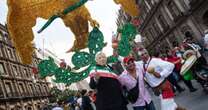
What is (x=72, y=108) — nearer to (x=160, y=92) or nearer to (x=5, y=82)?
(x=160, y=92)

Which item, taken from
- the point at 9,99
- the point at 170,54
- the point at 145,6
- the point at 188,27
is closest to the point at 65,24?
the point at 170,54

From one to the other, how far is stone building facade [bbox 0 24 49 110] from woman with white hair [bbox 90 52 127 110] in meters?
32.3

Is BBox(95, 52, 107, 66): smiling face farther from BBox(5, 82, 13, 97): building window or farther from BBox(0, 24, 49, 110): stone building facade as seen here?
BBox(5, 82, 13, 97): building window

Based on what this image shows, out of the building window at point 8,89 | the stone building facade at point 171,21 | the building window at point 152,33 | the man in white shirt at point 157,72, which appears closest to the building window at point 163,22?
the stone building facade at point 171,21

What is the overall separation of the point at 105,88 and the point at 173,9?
3100 centimetres

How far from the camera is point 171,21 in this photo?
1436 inches

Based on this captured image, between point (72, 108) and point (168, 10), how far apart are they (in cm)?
2439

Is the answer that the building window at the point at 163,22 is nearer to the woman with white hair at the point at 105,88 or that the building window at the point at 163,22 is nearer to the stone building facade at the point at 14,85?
the stone building facade at the point at 14,85

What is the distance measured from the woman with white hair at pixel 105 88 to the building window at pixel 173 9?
29334mm

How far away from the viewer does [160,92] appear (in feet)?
18.9

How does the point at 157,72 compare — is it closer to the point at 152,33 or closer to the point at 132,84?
the point at 132,84

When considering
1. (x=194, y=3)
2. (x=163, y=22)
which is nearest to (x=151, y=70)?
(x=194, y=3)

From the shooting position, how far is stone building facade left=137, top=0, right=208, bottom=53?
3002cm

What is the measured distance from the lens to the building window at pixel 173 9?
34066mm
